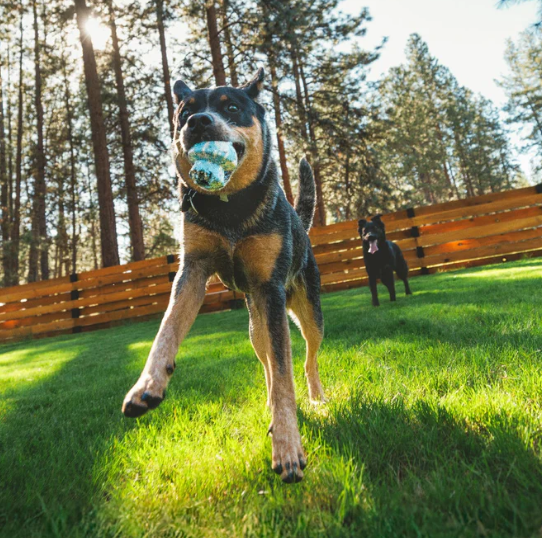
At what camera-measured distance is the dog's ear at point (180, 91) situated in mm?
2758

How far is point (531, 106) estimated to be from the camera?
34.6 meters

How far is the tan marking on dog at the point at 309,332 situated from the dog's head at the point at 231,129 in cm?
106

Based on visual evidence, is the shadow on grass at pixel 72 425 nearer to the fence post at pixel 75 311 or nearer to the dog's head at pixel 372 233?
the dog's head at pixel 372 233

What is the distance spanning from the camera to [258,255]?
2293 millimetres

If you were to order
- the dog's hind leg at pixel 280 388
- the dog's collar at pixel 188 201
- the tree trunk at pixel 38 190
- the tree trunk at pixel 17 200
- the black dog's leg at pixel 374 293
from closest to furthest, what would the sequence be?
the dog's hind leg at pixel 280 388, the dog's collar at pixel 188 201, the black dog's leg at pixel 374 293, the tree trunk at pixel 17 200, the tree trunk at pixel 38 190

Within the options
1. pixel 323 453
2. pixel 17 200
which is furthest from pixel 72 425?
pixel 17 200

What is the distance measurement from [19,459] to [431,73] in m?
44.3

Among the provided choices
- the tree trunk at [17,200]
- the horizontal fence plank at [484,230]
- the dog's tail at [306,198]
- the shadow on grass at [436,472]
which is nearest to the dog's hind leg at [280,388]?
the shadow on grass at [436,472]

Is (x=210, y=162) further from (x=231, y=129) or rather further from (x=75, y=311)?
(x=75, y=311)

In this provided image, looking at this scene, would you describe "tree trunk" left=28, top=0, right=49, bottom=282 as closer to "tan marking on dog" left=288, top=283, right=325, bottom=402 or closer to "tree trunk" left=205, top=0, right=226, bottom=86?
"tree trunk" left=205, top=0, right=226, bottom=86

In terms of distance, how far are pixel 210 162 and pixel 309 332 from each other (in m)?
1.55

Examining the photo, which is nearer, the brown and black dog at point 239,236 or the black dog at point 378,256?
the brown and black dog at point 239,236

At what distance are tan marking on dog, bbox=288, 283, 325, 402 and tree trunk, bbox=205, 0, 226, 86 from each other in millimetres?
9583

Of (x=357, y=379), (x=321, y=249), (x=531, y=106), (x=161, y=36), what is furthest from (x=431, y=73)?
(x=357, y=379)
